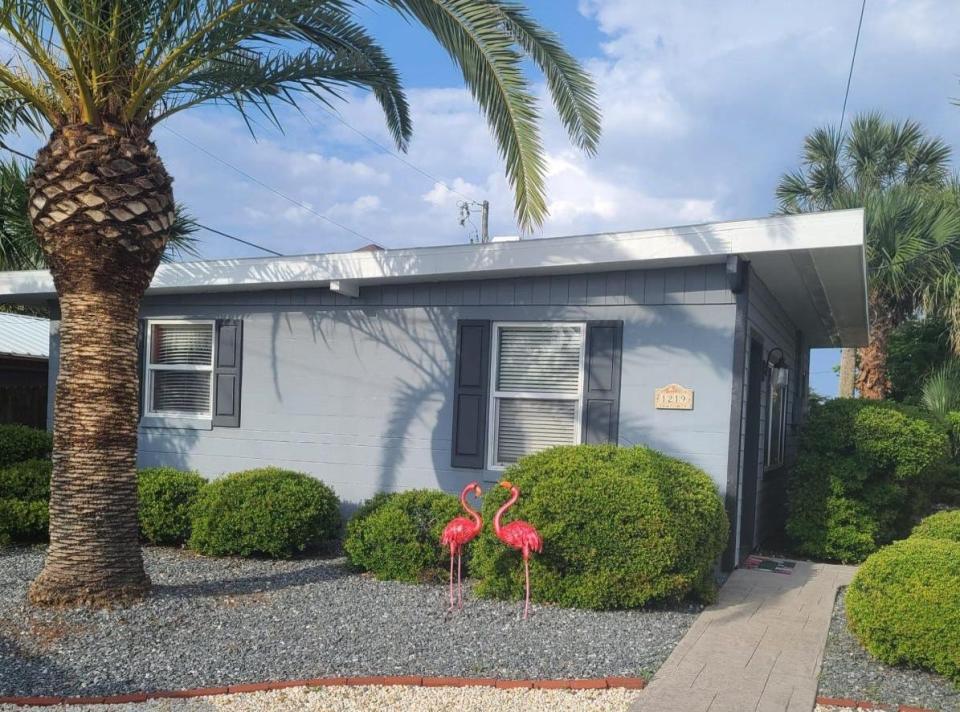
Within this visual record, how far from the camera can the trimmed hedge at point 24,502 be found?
8.15m

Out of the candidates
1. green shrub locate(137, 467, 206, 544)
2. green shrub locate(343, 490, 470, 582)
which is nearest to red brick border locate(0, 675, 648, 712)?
green shrub locate(343, 490, 470, 582)

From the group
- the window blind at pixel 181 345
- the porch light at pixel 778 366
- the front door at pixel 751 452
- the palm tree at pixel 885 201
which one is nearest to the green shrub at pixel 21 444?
the window blind at pixel 181 345

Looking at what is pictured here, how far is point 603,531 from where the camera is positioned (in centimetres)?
606

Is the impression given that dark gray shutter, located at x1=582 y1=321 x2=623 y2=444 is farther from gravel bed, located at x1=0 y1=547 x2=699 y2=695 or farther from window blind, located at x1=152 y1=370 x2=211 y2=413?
window blind, located at x1=152 y1=370 x2=211 y2=413

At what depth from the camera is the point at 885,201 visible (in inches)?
539

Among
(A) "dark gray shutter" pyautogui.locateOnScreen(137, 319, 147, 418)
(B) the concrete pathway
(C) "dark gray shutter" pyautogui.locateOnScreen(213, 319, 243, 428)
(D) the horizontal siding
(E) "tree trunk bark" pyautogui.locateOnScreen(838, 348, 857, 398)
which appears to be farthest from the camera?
(E) "tree trunk bark" pyautogui.locateOnScreen(838, 348, 857, 398)

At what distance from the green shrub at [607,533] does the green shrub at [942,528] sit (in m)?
1.71

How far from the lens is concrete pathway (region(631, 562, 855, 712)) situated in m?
4.50

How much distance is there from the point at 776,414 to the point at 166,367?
6.73 m

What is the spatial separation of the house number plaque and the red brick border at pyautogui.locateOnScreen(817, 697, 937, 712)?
3.06m

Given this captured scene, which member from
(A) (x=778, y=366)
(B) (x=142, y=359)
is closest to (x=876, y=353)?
(A) (x=778, y=366)

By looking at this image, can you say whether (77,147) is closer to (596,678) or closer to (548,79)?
(548,79)

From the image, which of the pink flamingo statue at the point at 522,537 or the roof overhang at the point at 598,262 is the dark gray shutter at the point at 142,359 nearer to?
the roof overhang at the point at 598,262

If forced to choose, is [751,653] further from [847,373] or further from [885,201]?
[847,373]
